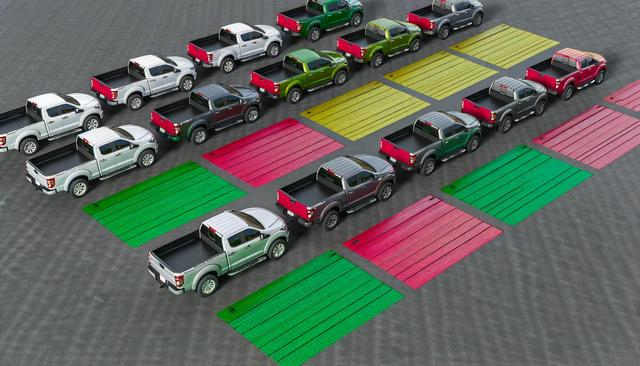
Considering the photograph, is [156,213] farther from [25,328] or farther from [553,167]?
[553,167]

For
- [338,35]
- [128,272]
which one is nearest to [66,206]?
[128,272]

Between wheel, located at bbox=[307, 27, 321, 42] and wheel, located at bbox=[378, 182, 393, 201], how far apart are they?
1388 centimetres

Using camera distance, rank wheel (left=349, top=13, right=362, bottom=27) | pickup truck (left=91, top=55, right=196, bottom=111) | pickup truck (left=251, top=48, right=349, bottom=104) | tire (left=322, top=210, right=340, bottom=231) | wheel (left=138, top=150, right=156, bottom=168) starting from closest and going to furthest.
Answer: tire (left=322, top=210, right=340, bottom=231) → wheel (left=138, top=150, right=156, bottom=168) → pickup truck (left=91, top=55, right=196, bottom=111) → pickup truck (left=251, top=48, right=349, bottom=104) → wheel (left=349, top=13, right=362, bottom=27)

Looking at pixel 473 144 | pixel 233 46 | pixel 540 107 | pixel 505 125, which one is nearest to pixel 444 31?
pixel 540 107

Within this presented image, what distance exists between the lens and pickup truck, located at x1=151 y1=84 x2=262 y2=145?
28.4 metres

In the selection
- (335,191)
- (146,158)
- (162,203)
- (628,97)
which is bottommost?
(628,97)

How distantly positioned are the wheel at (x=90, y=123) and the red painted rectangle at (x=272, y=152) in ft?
16.4

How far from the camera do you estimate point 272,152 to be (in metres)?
28.9

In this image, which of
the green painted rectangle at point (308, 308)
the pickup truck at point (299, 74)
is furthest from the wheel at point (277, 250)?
the pickup truck at point (299, 74)

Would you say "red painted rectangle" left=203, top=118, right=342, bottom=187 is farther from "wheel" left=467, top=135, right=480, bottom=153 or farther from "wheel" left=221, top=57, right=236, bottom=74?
"wheel" left=221, top=57, right=236, bottom=74

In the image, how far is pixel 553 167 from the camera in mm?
28078

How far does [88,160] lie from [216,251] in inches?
283

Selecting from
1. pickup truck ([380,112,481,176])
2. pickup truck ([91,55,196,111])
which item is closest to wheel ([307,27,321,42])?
pickup truck ([91,55,196,111])

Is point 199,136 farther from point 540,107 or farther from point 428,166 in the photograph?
point 540,107
